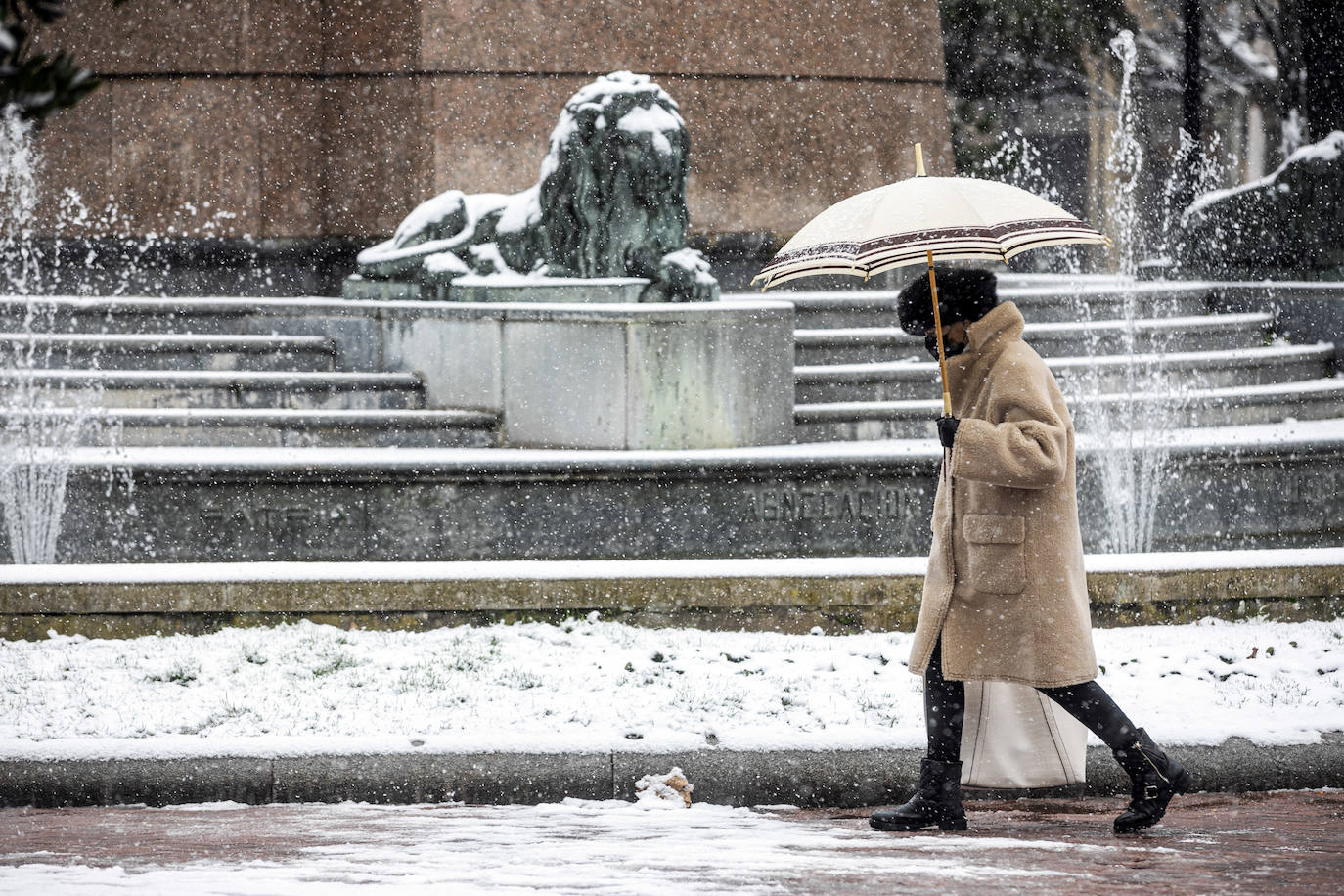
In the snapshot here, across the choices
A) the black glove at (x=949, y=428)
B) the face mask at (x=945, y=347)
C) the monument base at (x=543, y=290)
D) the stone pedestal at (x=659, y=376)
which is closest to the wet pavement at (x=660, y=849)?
the black glove at (x=949, y=428)

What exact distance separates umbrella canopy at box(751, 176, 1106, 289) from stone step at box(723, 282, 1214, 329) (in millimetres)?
6647

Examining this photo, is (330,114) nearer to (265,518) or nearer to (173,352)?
(173,352)

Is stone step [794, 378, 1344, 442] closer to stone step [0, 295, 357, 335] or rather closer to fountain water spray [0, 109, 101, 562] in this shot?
stone step [0, 295, 357, 335]

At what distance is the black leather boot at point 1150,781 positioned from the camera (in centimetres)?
529

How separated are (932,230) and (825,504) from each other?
442 centimetres

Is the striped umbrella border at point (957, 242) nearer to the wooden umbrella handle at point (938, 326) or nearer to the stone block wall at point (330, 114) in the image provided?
the wooden umbrella handle at point (938, 326)

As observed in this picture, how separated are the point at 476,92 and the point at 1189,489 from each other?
5567 mm

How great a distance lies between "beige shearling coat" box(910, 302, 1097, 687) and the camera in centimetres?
524

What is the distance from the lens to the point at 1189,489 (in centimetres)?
1039

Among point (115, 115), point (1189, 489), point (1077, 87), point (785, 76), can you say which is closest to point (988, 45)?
point (1077, 87)

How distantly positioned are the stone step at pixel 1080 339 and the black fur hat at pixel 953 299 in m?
5.99

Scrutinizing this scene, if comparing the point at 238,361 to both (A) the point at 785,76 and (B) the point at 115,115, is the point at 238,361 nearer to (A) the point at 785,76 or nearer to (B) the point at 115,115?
(B) the point at 115,115

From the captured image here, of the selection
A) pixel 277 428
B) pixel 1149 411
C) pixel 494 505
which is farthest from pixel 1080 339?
pixel 277 428

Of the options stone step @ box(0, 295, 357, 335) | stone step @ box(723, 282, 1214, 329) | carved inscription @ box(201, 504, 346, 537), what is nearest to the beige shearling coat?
carved inscription @ box(201, 504, 346, 537)
